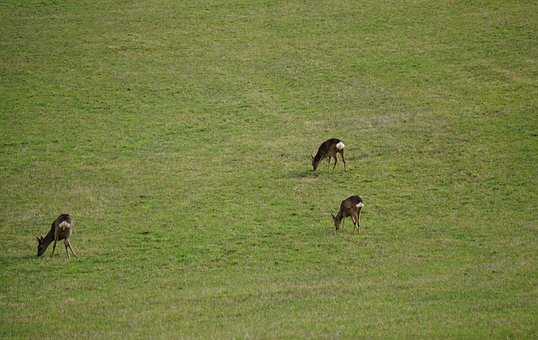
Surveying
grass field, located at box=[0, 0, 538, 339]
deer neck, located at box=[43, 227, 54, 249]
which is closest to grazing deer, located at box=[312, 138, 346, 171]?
grass field, located at box=[0, 0, 538, 339]

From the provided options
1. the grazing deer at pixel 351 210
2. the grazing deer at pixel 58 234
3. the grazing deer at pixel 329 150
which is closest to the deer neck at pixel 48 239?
the grazing deer at pixel 58 234

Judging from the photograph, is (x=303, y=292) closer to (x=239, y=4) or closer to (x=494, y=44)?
(x=494, y=44)

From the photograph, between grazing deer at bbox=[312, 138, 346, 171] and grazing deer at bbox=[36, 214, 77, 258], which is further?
grazing deer at bbox=[312, 138, 346, 171]

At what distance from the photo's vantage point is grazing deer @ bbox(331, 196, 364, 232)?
22000 mm

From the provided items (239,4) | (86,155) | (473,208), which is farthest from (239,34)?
(473,208)

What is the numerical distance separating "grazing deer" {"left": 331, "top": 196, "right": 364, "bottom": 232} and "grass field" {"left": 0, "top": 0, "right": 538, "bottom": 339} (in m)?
0.46

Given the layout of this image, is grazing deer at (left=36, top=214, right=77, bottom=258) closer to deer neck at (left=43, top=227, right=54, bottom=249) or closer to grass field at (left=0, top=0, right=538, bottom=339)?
deer neck at (left=43, top=227, right=54, bottom=249)

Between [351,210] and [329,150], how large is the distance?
6167 mm

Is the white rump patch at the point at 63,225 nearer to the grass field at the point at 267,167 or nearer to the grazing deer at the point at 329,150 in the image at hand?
the grass field at the point at 267,167

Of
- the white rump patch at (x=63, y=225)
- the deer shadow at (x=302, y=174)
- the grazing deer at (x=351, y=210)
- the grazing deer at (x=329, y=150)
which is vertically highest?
the grazing deer at (x=329, y=150)

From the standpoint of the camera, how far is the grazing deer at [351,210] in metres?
22.0

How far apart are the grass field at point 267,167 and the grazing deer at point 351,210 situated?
1.52 ft

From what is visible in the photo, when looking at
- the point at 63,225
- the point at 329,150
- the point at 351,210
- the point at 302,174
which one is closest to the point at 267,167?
the point at 302,174

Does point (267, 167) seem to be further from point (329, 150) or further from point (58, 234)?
point (58, 234)
